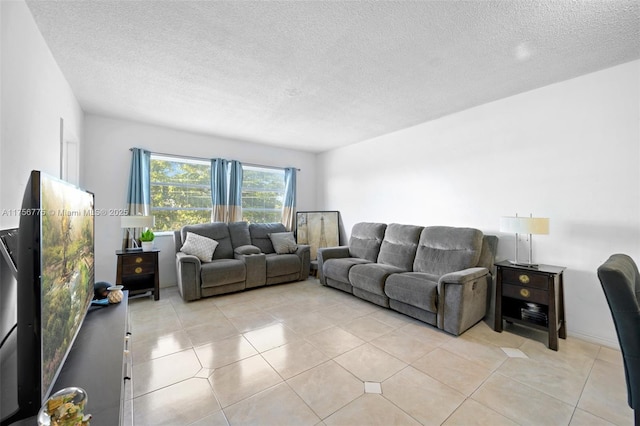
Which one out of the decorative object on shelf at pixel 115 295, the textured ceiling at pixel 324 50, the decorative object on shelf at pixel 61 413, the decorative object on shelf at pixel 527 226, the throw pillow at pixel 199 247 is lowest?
the decorative object on shelf at pixel 115 295

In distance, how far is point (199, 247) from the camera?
374cm

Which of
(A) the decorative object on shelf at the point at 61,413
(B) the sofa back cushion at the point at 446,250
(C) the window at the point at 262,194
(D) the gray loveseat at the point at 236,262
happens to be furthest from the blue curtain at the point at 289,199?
(A) the decorative object on shelf at the point at 61,413

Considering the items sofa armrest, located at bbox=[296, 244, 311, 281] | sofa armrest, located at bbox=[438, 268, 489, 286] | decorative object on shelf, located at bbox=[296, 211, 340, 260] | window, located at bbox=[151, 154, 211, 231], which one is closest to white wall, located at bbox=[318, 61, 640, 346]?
sofa armrest, located at bbox=[438, 268, 489, 286]

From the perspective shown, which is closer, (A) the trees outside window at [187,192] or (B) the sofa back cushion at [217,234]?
(B) the sofa back cushion at [217,234]

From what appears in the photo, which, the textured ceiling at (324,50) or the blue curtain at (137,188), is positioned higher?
the textured ceiling at (324,50)

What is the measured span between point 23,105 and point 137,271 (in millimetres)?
2316

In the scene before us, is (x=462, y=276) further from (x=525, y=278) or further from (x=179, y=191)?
(x=179, y=191)

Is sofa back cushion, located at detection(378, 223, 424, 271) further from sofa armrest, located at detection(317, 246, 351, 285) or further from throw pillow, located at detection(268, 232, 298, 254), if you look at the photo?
throw pillow, located at detection(268, 232, 298, 254)

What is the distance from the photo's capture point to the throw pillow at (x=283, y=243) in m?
4.48

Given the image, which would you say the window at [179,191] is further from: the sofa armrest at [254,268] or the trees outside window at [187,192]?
the sofa armrest at [254,268]

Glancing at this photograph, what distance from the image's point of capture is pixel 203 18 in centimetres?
174

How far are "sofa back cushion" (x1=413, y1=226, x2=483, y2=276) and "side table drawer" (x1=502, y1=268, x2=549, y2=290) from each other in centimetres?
35

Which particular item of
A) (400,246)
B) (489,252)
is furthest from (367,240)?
(489,252)

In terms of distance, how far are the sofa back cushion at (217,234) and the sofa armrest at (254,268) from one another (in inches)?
9.9
